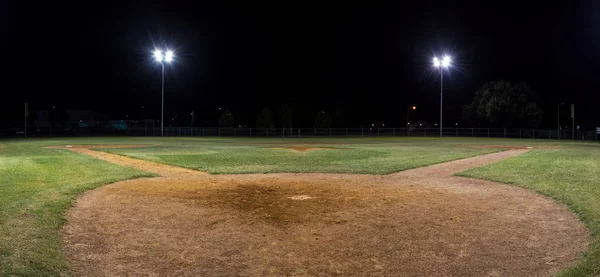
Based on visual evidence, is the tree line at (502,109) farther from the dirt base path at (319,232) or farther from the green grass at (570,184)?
the dirt base path at (319,232)

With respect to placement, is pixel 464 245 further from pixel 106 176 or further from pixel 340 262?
pixel 106 176

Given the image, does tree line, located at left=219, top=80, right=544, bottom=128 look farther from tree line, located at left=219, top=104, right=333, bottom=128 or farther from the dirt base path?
the dirt base path

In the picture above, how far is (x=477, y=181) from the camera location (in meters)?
13.4

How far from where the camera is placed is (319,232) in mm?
7289

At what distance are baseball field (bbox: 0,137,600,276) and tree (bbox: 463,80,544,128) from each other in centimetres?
6008

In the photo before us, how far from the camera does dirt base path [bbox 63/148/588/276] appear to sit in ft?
18.9

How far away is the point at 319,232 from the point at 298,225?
21.9 inches

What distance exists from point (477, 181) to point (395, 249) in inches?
313

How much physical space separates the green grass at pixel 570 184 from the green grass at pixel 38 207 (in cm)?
617

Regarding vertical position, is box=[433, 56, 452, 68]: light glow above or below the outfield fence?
above

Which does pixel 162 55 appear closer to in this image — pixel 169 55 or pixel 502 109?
pixel 169 55

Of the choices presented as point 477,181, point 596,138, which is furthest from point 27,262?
point 596,138

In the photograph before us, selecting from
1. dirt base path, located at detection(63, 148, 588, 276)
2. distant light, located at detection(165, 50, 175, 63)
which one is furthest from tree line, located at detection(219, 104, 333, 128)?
dirt base path, located at detection(63, 148, 588, 276)

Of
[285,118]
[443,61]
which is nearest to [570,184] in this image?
[443,61]
